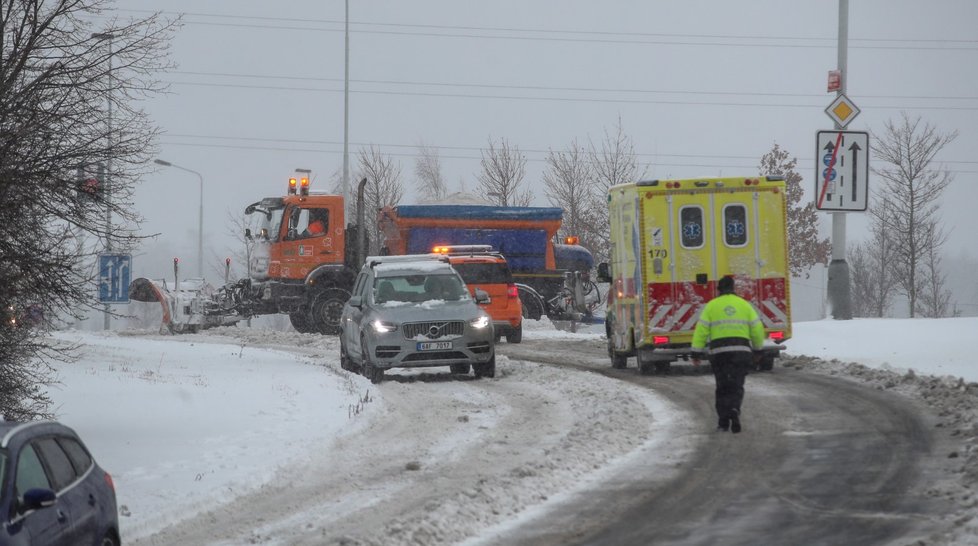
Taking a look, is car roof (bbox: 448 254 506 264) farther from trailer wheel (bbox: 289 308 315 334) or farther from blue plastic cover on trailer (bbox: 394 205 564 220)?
trailer wheel (bbox: 289 308 315 334)

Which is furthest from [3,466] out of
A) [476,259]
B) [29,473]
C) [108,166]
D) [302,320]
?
[302,320]

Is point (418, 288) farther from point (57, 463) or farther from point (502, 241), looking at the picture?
point (57, 463)

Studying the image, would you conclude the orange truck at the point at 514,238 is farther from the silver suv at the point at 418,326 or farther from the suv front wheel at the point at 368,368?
the suv front wheel at the point at 368,368

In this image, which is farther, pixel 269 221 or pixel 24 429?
pixel 269 221

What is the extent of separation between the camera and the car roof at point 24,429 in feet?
22.4

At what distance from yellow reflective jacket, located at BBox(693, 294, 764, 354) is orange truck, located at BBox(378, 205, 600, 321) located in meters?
20.1

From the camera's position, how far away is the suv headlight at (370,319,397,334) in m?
20.0

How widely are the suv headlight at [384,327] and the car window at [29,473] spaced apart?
12951mm

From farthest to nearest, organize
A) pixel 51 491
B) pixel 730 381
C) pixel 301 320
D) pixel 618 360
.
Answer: pixel 301 320 → pixel 618 360 → pixel 730 381 → pixel 51 491

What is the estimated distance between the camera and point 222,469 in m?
11.5

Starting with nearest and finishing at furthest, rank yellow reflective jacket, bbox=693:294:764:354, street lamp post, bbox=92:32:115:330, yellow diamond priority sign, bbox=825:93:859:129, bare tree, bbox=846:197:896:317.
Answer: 1. yellow reflective jacket, bbox=693:294:764:354
2. street lamp post, bbox=92:32:115:330
3. yellow diamond priority sign, bbox=825:93:859:129
4. bare tree, bbox=846:197:896:317

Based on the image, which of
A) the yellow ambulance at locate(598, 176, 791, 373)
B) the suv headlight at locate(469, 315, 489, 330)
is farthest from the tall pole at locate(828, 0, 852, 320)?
the suv headlight at locate(469, 315, 489, 330)

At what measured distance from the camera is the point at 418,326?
786 inches

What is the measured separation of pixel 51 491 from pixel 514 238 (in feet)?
91.0
